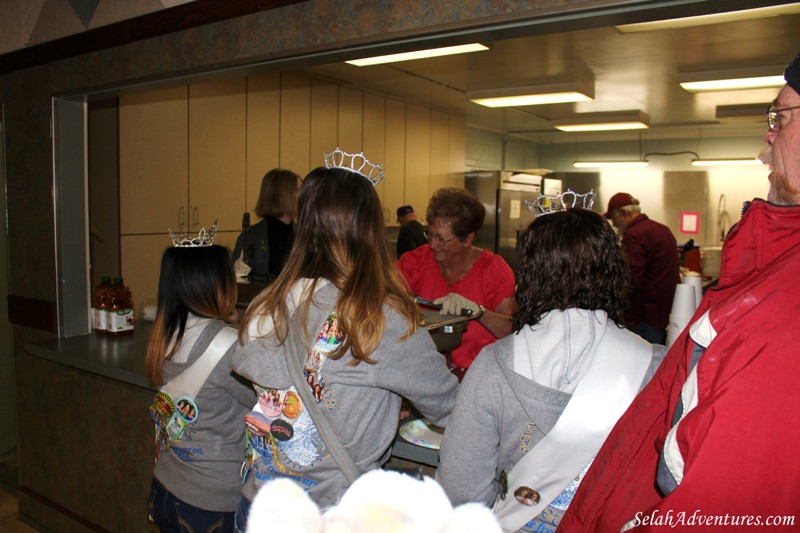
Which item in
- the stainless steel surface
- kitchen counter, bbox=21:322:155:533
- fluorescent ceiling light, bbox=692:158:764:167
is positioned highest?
fluorescent ceiling light, bbox=692:158:764:167

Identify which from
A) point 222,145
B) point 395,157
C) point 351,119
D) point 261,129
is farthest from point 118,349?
point 395,157

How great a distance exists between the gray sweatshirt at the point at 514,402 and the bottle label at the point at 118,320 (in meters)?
2.10

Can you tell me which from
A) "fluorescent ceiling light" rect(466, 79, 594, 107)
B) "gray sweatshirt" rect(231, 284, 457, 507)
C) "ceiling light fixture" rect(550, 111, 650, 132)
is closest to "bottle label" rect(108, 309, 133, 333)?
"gray sweatshirt" rect(231, 284, 457, 507)

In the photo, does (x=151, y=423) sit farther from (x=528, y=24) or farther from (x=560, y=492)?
(x=528, y=24)

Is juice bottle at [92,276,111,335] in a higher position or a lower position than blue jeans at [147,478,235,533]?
higher

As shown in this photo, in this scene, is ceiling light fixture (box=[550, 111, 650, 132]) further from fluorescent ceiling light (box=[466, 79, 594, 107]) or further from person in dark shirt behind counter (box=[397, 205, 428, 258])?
person in dark shirt behind counter (box=[397, 205, 428, 258])

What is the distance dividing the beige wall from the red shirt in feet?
5.98

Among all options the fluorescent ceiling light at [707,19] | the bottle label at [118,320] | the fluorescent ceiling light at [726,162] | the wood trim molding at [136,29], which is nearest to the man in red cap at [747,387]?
the wood trim molding at [136,29]

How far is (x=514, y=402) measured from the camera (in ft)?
3.96

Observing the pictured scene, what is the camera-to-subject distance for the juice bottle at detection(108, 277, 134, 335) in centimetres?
283

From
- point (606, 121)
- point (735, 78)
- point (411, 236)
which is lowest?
point (411, 236)

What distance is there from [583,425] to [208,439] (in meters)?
1.10

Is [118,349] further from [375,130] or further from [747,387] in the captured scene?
[375,130]

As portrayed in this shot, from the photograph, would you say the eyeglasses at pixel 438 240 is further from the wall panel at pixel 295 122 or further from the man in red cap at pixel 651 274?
the wall panel at pixel 295 122
